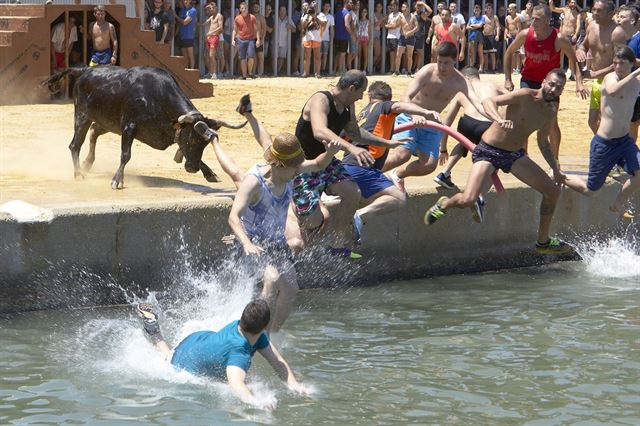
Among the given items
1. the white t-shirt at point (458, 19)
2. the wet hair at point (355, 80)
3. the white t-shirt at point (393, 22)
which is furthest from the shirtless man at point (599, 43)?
the white t-shirt at point (458, 19)

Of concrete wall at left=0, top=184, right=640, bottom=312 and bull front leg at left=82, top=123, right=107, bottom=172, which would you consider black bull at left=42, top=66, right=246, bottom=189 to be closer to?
bull front leg at left=82, top=123, right=107, bottom=172

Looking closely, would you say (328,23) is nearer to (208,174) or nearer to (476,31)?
(476,31)

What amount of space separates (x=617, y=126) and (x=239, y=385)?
20.0 ft

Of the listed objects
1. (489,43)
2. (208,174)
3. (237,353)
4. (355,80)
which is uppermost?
(355,80)

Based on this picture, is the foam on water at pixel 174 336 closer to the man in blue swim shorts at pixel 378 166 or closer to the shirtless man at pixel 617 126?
the man in blue swim shorts at pixel 378 166

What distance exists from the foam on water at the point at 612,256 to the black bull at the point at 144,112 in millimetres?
4019

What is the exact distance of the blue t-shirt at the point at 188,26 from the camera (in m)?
24.4

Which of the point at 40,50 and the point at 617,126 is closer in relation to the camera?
the point at 617,126

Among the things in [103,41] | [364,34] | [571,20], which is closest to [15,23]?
[103,41]

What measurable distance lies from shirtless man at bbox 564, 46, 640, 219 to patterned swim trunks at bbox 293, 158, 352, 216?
118 inches

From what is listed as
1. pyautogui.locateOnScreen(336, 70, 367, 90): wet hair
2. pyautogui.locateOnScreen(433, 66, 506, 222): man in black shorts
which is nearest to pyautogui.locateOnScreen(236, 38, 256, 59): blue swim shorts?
pyautogui.locateOnScreen(433, 66, 506, 222): man in black shorts

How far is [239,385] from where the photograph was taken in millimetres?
7855

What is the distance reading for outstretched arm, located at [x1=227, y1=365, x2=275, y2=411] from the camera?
25.7ft

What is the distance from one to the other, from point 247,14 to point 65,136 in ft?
29.9
